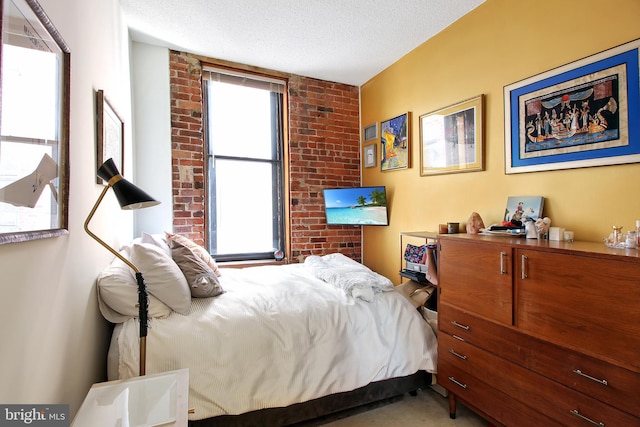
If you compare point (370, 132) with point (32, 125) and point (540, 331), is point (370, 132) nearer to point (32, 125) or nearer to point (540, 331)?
point (540, 331)

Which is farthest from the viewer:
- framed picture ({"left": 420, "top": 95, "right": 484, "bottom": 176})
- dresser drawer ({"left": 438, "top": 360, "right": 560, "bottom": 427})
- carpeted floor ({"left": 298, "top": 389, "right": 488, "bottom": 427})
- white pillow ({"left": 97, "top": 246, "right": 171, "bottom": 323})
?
framed picture ({"left": 420, "top": 95, "right": 484, "bottom": 176})

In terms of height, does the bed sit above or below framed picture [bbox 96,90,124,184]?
below

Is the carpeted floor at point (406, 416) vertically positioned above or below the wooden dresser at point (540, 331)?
below

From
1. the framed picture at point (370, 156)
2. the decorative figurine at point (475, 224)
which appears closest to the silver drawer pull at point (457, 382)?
the decorative figurine at point (475, 224)

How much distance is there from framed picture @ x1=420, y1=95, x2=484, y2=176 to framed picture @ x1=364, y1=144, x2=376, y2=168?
85 centimetres

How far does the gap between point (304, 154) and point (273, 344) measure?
243 cm

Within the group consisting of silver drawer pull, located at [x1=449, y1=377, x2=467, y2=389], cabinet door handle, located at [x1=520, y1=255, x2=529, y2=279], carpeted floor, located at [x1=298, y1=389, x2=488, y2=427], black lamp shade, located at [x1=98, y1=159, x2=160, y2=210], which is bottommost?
carpeted floor, located at [x1=298, y1=389, x2=488, y2=427]

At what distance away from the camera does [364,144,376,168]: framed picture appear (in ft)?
12.1

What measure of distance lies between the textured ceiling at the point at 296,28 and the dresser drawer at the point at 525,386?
2.44 m

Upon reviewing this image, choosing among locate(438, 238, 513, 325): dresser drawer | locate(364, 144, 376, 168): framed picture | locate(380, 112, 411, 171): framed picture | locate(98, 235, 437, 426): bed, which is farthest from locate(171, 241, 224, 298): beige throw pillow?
locate(364, 144, 376, 168): framed picture

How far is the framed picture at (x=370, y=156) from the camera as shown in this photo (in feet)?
12.1

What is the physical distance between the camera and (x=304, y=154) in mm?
3656

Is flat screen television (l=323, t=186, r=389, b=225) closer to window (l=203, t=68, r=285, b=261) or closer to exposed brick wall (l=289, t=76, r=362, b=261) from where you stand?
exposed brick wall (l=289, t=76, r=362, b=261)

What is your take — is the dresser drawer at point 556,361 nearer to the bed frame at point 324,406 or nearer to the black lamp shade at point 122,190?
the bed frame at point 324,406
